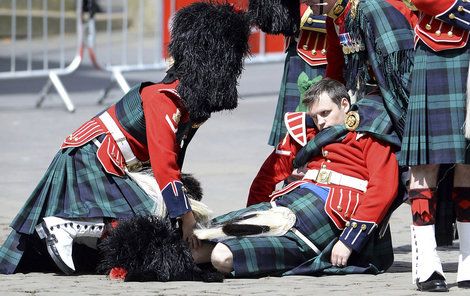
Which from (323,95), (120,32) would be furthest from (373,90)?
(120,32)

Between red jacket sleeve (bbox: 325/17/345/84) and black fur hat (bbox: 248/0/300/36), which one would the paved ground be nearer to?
red jacket sleeve (bbox: 325/17/345/84)

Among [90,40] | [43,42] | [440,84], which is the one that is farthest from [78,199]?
[43,42]

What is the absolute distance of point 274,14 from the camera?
607 centimetres

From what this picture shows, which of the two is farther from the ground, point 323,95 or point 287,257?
point 323,95

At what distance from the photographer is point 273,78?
13.6m

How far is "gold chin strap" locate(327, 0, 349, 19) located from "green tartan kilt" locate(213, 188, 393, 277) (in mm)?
740

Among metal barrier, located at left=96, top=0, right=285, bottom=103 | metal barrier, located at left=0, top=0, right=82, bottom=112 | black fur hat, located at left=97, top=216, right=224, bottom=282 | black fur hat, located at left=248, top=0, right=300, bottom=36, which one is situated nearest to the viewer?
black fur hat, located at left=97, top=216, right=224, bottom=282

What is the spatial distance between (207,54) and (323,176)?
0.70m

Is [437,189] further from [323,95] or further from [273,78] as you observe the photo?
[273,78]

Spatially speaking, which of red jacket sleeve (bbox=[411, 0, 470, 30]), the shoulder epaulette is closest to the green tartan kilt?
the shoulder epaulette

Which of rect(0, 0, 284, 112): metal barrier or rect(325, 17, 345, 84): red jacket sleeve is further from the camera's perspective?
rect(0, 0, 284, 112): metal barrier

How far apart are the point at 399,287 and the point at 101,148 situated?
1.34 m

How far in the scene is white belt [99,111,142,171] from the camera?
18.9 ft

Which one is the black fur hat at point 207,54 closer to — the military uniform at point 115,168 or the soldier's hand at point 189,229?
the military uniform at point 115,168
